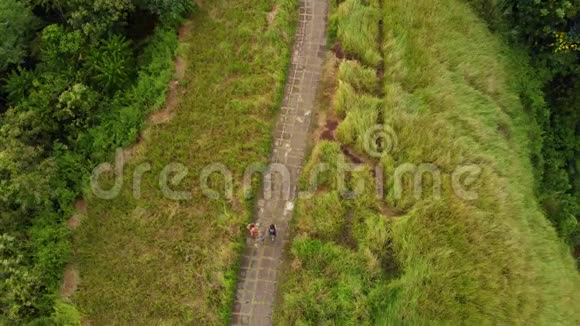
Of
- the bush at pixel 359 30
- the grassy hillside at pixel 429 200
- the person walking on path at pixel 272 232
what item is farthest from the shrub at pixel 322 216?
the bush at pixel 359 30

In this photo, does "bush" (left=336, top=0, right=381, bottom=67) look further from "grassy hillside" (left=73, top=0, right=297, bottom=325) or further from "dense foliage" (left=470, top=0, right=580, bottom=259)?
"dense foliage" (left=470, top=0, right=580, bottom=259)

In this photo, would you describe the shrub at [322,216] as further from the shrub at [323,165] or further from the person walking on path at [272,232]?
the person walking on path at [272,232]

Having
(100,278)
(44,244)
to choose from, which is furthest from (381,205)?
(44,244)

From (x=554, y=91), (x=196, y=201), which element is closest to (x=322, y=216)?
(x=196, y=201)

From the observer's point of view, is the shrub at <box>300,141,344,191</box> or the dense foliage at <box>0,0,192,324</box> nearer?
the dense foliage at <box>0,0,192,324</box>

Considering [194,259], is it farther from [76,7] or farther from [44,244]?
[76,7]

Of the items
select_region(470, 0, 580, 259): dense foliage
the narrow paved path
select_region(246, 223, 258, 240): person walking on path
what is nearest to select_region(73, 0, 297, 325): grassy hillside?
select_region(246, 223, 258, 240): person walking on path
